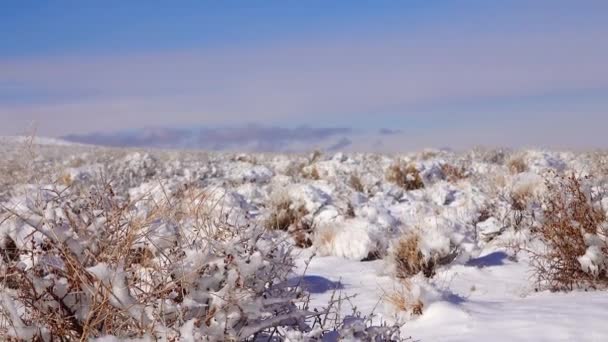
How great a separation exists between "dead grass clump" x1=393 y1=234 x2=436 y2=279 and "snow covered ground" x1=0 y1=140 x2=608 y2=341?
0.04m

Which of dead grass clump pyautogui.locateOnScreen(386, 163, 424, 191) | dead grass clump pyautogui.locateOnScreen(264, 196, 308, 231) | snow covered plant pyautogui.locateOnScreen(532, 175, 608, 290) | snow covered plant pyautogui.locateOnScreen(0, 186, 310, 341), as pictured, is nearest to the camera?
snow covered plant pyautogui.locateOnScreen(0, 186, 310, 341)

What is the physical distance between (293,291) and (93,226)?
3.17 ft

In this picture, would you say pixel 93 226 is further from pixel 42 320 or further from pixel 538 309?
pixel 538 309

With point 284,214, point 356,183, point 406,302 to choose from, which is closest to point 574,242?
point 406,302

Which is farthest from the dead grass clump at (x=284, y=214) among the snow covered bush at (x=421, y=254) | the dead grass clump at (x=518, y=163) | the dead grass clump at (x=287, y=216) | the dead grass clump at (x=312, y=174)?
the dead grass clump at (x=518, y=163)

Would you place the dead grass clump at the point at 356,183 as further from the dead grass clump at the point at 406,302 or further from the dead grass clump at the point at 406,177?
the dead grass clump at the point at 406,302

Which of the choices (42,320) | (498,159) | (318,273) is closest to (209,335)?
(42,320)

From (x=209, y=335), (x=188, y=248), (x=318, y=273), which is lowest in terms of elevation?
(x=318, y=273)

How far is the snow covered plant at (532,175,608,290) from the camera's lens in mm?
5695

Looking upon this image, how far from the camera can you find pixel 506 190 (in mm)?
10047

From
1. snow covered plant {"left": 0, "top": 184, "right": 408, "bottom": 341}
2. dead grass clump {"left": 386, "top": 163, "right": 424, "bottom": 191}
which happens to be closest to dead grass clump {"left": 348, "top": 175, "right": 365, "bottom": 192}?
dead grass clump {"left": 386, "top": 163, "right": 424, "bottom": 191}

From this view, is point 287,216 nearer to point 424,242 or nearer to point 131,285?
point 424,242

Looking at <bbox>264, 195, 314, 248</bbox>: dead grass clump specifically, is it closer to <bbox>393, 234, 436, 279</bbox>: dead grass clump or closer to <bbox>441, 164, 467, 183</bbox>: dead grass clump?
<bbox>393, 234, 436, 279</bbox>: dead grass clump

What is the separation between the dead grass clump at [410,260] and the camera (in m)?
6.85
